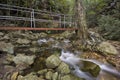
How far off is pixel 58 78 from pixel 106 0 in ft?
31.5

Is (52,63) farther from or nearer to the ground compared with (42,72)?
A: farther from the ground

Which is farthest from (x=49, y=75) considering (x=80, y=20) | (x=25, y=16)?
(x=25, y=16)

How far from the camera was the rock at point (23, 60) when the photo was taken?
13.3ft

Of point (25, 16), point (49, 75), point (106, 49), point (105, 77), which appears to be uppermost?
point (25, 16)

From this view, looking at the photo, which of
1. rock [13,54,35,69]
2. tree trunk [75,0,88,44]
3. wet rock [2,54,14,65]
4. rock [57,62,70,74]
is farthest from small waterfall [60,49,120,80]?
wet rock [2,54,14,65]

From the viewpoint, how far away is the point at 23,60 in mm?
4234

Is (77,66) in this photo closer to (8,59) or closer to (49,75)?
(49,75)

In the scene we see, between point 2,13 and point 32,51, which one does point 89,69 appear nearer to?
point 32,51

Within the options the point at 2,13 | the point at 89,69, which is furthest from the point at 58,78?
the point at 2,13

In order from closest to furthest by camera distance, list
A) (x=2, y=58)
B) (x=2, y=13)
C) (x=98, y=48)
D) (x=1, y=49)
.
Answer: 1. (x=2, y=58)
2. (x=1, y=49)
3. (x=98, y=48)
4. (x=2, y=13)

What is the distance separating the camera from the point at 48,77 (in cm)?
349

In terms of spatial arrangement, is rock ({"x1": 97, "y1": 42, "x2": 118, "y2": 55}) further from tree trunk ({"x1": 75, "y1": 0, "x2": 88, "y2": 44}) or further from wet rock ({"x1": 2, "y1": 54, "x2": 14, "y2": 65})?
wet rock ({"x1": 2, "y1": 54, "x2": 14, "y2": 65})

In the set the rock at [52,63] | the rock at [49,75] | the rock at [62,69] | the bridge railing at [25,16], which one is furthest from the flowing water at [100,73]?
the bridge railing at [25,16]

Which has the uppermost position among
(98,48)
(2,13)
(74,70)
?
(2,13)
